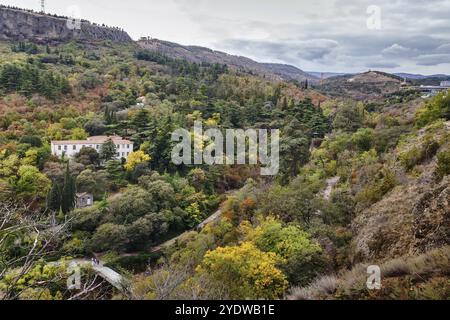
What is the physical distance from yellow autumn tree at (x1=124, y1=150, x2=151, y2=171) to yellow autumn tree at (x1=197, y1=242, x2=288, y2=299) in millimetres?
18069

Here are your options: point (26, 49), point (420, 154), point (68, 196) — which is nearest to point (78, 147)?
point (68, 196)

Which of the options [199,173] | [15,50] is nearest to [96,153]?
[199,173]

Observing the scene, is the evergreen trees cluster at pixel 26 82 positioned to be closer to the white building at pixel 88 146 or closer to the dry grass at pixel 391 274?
the white building at pixel 88 146

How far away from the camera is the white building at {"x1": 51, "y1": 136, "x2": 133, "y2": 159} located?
2756 centimetres

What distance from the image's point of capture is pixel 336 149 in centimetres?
2272

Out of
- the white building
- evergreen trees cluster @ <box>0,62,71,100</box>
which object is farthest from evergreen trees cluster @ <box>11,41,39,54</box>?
the white building

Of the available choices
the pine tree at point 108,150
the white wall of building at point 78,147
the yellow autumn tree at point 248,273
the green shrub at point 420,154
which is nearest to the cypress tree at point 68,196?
the pine tree at point 108,150

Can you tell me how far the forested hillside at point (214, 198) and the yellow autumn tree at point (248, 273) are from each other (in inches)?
1.5

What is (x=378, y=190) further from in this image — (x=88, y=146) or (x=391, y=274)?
(x=88, y=146)

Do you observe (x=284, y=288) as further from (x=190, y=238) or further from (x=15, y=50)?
(x=15, y=50)

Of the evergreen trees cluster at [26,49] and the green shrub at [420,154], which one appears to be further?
the evergreen trees cluster at [26,49]

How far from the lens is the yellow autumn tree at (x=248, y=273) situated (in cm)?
846
